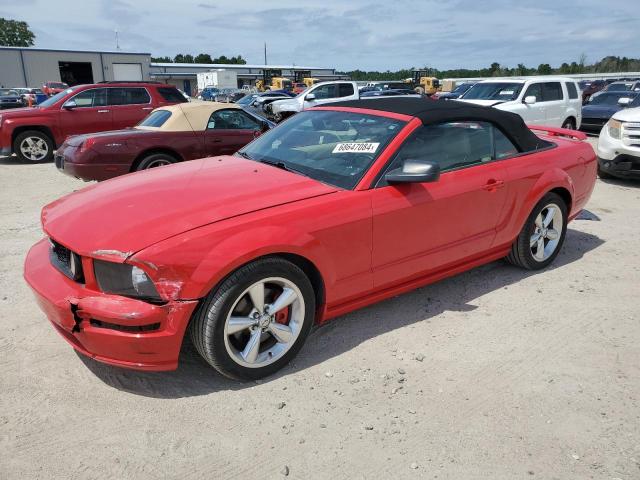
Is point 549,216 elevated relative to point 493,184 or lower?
lower

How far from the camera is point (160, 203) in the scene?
2.93 m

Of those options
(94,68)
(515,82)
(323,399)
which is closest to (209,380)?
(323,399)

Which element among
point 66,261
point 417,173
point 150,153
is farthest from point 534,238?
point 150,153

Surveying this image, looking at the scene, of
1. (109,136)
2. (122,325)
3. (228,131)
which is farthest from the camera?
(228,131)

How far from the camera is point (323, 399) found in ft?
9.12

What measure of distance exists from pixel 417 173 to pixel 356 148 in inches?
20.2

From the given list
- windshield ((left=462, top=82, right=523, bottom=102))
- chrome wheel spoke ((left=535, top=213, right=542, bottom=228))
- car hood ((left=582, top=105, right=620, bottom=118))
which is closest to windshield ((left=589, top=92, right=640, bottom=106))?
car hood ((left=582, top=105, right=620, bottom=118))

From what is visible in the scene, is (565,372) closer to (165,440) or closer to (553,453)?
(553,453)

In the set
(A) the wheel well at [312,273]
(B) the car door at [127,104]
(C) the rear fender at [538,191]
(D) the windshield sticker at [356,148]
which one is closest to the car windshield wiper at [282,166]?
(D) the windshield sticker at [356,148]

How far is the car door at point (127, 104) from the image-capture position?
1119 cm

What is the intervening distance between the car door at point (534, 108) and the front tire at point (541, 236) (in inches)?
294

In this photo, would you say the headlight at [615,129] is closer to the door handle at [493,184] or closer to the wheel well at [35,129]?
the door handle at [493,184]

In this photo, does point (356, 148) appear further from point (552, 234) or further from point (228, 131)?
point (228, 131)

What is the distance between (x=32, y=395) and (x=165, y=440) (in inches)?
36.3
